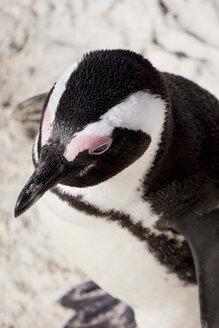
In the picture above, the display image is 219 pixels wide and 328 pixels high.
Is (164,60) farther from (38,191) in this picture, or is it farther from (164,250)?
(38,191)

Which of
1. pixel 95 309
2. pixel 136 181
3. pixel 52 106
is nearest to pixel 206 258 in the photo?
pixel 136 181

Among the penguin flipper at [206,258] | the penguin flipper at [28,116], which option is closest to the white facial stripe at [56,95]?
the penguin flipper at [206,258]

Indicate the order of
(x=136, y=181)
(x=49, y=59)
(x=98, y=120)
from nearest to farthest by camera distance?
1. (x=98, y=120)
2. (x=136, y=181)
3. (x=49, y=59)

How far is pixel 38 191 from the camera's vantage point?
4.16 ft

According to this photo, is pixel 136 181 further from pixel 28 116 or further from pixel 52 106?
pixel 28 116

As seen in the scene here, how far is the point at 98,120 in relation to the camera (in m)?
1.20

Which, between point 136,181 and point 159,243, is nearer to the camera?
point 136,181

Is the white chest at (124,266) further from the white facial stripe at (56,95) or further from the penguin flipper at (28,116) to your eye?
the penguin flipper at (28,116)

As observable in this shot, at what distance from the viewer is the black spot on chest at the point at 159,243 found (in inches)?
56.2

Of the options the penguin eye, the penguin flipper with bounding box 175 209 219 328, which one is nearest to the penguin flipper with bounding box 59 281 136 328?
the penguin flipper with bounding box 175 209 219 328

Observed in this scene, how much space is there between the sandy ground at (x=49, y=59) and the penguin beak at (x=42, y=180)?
86 cm

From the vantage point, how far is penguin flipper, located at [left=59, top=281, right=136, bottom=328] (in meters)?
2.01

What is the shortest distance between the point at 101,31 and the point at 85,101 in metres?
1.46

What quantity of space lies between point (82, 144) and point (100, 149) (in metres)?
0.04
